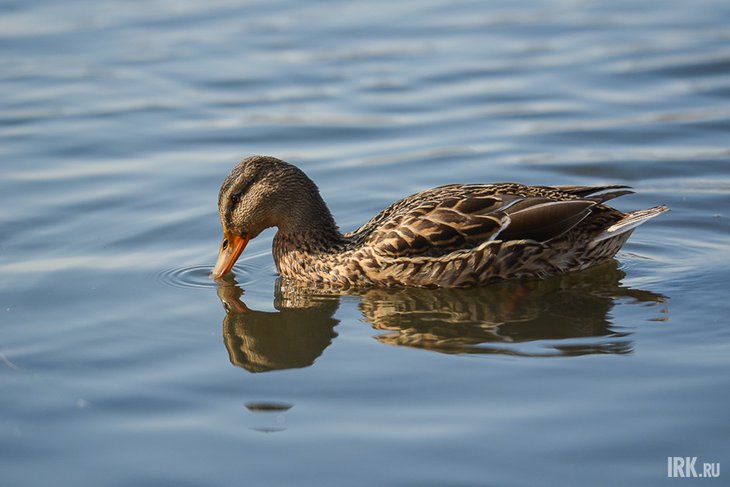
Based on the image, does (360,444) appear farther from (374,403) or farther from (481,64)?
(481,64)

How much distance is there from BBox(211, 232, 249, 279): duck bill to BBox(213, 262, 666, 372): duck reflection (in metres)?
0.22

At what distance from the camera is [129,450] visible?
235 inches

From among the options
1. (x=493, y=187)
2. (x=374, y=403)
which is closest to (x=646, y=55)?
(x=493, y=187)

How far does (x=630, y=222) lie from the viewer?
8.34 metres

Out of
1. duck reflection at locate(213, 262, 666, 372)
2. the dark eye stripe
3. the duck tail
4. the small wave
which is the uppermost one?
the dark eye stripe

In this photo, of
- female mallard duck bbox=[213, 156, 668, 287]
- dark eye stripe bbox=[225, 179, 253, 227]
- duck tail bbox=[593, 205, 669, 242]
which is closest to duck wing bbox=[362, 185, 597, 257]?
female mallard duck bbox=[213, 156, 668, 287]

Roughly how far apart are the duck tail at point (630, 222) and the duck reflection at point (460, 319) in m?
0.33

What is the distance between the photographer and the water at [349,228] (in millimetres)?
5953

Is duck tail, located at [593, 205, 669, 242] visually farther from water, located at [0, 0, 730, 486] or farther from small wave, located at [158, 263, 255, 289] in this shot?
small wave, located at [158, 263, 255, 289]

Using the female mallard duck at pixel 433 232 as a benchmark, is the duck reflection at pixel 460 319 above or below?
below

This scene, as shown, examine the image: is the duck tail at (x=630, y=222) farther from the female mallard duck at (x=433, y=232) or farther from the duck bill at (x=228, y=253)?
the duck bill at (x=228, y=253)

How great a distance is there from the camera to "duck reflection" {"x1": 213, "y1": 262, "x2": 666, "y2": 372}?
720cm

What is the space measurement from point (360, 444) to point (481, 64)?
9.04m

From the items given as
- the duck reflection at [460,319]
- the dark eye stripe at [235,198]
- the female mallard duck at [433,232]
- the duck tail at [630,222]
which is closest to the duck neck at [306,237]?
the female mallard duck at [433,232]
